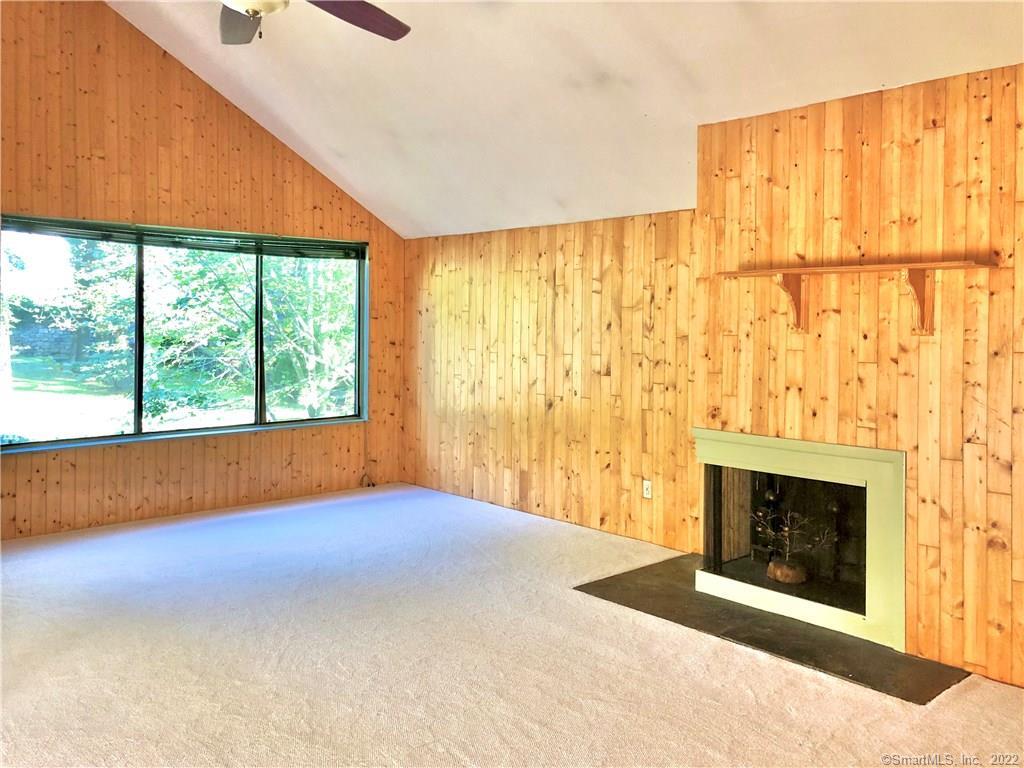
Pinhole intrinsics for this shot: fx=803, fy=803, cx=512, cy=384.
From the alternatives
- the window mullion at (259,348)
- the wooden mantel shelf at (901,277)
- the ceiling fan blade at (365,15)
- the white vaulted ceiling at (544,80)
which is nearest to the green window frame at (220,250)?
the window mullion at (259,348)

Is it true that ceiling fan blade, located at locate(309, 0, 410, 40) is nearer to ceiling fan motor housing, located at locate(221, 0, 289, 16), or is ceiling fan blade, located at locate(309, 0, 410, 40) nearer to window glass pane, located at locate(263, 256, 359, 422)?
ceiling fan motor housing, located at locate(221, 0, 289, 16)

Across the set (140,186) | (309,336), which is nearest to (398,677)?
(309,336)

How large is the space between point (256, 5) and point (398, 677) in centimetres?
278

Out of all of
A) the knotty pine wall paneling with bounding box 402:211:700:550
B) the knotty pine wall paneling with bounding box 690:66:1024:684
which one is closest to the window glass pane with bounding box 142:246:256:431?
the knotty pine wall paneling with bounding box 402:211:700:550

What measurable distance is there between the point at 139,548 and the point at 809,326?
13.2ft

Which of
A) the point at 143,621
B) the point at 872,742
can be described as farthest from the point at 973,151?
the point at 143,621

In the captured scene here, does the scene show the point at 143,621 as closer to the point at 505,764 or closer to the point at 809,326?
the point at 505,764

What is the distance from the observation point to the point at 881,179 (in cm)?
341

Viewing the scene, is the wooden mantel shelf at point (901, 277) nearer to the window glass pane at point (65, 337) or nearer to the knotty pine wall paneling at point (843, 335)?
the knotty pine wall paneling at point (843, 335)

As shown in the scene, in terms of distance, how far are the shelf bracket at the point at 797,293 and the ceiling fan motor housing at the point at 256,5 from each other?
2442mm

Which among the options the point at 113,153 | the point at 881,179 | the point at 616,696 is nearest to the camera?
the point at 616,696

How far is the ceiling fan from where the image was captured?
9.61 feet

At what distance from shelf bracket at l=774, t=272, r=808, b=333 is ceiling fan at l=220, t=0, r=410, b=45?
1949 mm

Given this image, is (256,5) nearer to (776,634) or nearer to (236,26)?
(236,26)
